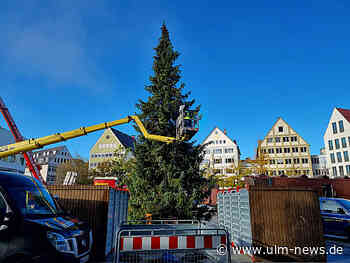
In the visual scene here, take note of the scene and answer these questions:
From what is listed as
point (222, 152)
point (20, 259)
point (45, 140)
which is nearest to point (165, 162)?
point (45, 140)

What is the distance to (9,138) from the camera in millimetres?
36906

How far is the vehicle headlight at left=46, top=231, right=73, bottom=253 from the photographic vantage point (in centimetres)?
396

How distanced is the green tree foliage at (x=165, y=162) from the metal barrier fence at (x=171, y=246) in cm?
535

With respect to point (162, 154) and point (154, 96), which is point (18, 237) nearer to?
point (162, 154)

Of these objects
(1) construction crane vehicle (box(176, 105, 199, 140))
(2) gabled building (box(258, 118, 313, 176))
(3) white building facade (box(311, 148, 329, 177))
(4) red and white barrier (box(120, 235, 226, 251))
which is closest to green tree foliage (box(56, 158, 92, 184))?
→ (1) construction crane vehicle (box(176, 105, 199, 140))

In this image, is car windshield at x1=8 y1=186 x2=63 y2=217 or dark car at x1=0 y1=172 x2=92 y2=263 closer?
dark car at x1=0 y1=172 x2=92 y2=263

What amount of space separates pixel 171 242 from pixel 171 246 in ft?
0.24

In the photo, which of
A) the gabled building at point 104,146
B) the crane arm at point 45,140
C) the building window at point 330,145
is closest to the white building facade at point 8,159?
the gabled building at point 104,146

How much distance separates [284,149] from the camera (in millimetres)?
51219

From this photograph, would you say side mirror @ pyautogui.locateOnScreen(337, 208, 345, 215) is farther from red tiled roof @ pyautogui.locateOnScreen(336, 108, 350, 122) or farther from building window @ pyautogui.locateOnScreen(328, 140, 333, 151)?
building window @ pyautogui.locateOnScreen(328, 140, 333, 151)

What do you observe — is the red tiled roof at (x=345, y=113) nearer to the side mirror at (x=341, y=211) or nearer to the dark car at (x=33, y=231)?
the side mirror at (x=341, y=211)

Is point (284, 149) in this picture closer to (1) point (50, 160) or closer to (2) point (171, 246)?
(2) point (171, 246)

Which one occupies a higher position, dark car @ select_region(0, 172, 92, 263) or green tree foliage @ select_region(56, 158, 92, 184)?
green tree foliage @ select_region(56, 158, 92, 184)

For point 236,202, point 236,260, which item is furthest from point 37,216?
point 236,202
